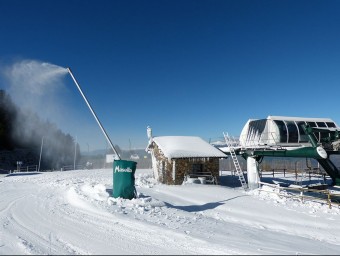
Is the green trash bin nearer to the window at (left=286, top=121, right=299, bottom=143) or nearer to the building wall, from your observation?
the building wall

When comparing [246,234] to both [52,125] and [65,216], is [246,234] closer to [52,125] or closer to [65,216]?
[65,216]

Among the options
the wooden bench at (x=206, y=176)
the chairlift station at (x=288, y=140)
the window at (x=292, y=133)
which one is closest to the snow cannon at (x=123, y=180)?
the wooden bench at (x=206, y=176)

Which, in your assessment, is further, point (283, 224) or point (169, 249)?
point (283, 224)

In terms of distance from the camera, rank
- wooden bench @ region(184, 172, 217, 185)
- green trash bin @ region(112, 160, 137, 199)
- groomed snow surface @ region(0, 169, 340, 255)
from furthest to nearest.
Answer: wooden bench @ region(184, 172, 217, 185), green trash bin @ region(112, 160, 137, 199), groomed snow surface @ region(0, 169, 340, 255)

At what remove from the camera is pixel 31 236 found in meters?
8.06

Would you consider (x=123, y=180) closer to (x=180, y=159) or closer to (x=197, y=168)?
(x=180, y=159)

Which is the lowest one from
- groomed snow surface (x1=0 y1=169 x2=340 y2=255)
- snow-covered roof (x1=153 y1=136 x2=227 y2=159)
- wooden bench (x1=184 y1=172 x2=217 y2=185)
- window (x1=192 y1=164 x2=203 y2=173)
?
groomed snow surface (x1=0 y1=169 x2=340 y2=255)

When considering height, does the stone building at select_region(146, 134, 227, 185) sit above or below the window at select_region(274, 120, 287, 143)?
below

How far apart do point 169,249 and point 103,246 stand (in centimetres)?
157

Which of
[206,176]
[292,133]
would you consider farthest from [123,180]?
[292,133]

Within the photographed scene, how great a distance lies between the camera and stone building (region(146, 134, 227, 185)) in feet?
85.0

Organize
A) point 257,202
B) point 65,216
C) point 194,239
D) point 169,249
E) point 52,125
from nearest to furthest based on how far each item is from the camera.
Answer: point 169,249 < point 194,239 < point 65,216 < point 257,202 < point 52,125

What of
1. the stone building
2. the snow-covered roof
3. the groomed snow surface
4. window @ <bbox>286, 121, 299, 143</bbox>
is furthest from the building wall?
the groomed snow surface

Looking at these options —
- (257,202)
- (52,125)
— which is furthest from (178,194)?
(52,125)
